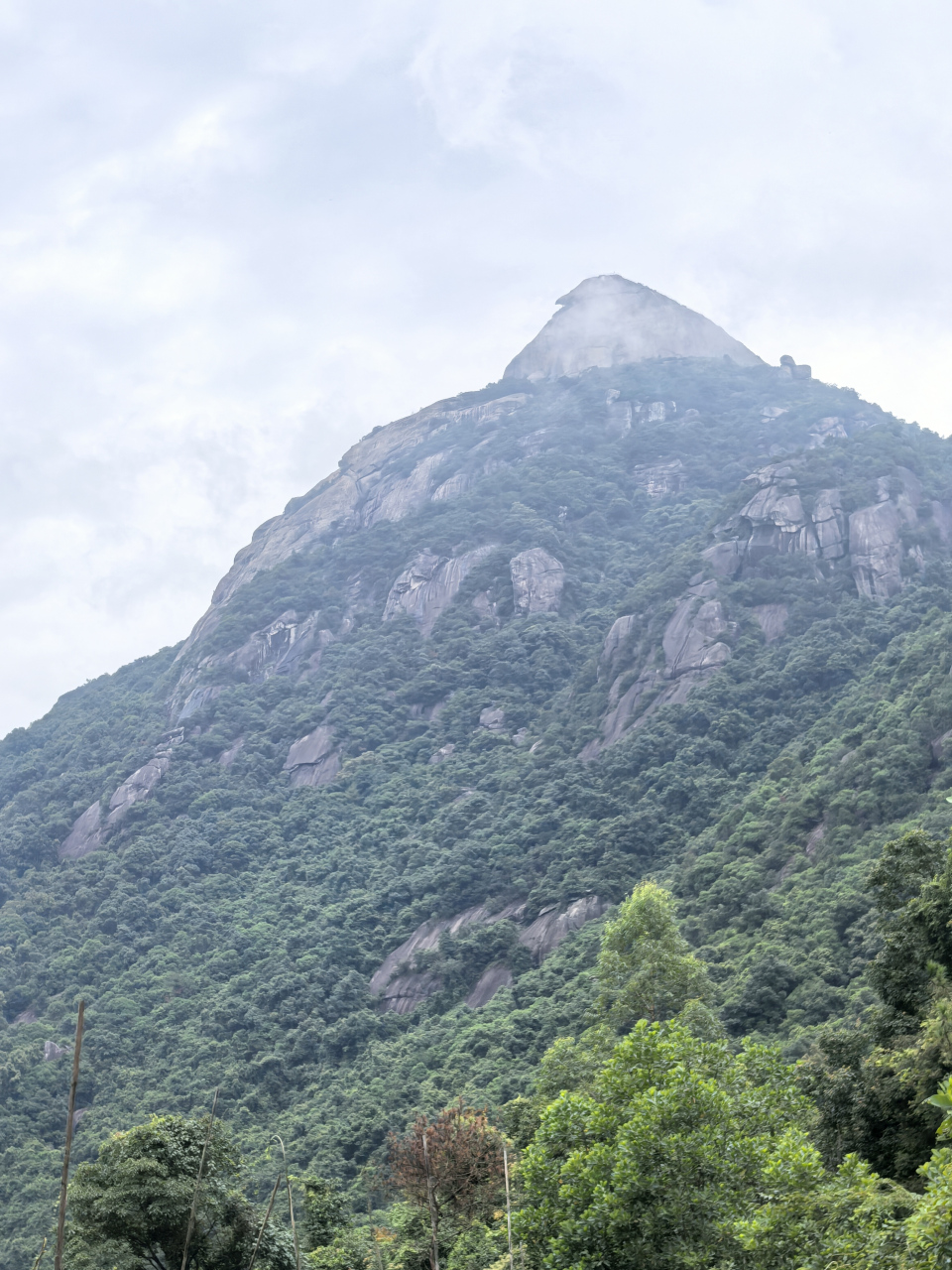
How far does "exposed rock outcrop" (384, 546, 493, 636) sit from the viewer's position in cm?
11312

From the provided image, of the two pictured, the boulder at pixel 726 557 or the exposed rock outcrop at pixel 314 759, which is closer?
the boulder at pixel 726 557

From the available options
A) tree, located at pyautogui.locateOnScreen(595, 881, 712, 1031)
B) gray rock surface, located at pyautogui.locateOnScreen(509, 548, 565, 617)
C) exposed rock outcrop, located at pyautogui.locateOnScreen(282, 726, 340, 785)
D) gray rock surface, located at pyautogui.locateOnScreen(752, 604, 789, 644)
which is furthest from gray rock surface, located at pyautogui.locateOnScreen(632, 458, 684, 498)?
tree, located at pyautogui.locateOnScreen(595, 881, 712, 1031)

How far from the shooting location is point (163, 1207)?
22828 millimetres

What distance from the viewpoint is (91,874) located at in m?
83.1

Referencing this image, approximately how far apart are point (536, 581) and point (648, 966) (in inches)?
3178

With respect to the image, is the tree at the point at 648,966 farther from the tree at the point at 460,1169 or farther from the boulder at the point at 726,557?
the boulder at the point at 726,557

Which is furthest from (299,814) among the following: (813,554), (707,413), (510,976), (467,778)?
(707,413)

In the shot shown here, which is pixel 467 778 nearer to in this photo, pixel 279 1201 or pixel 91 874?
pixel 91 874

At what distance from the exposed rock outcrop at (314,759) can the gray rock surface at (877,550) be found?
154 feet

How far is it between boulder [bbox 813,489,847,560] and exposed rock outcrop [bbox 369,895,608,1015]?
44.0 meters

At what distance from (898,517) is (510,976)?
55.1 m

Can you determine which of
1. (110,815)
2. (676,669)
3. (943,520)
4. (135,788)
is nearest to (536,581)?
(676,669)

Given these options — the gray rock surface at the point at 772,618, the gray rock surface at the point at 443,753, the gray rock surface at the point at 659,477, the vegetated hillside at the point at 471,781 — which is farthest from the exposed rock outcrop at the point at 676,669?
the gray rock surface at the point at 659,477

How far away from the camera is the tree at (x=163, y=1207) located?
22.8 metres
